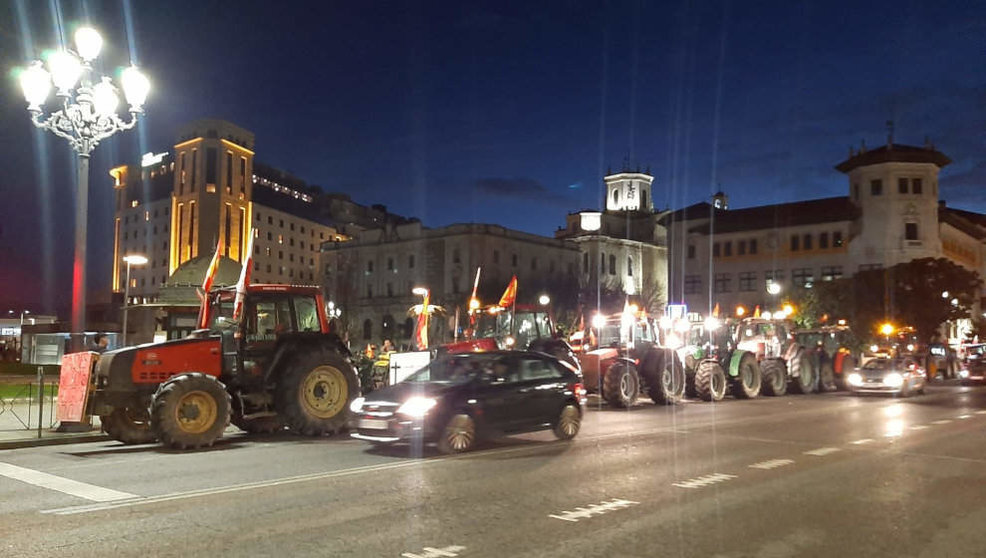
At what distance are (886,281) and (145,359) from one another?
189 ft

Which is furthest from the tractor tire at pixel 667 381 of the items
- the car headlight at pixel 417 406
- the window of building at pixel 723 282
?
Result: the window of building at pixel 723 282

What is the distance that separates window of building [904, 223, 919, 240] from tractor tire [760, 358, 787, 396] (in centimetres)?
5460

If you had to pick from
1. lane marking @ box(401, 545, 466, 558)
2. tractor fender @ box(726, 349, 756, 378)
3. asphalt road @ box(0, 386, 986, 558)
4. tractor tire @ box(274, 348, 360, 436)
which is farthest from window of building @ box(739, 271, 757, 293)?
lane marking @ box(401, 545, 466, 558)

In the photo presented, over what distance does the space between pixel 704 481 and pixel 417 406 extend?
13.9ft

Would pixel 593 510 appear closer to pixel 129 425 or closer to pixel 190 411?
pixel 190 411

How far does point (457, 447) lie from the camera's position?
12117 mm

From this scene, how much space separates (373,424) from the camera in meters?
12.2

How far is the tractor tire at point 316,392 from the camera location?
1404 centimetres

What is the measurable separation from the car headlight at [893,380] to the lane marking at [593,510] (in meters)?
21.2

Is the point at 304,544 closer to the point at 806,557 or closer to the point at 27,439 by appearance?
the point at 806,557

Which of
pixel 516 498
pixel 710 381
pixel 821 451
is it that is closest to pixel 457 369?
pixel 516 498

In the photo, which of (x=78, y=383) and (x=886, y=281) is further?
(x=886, y=281)

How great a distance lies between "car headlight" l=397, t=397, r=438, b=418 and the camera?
11.9m

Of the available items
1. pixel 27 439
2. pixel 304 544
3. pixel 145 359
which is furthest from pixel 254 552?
pixel 27 439
